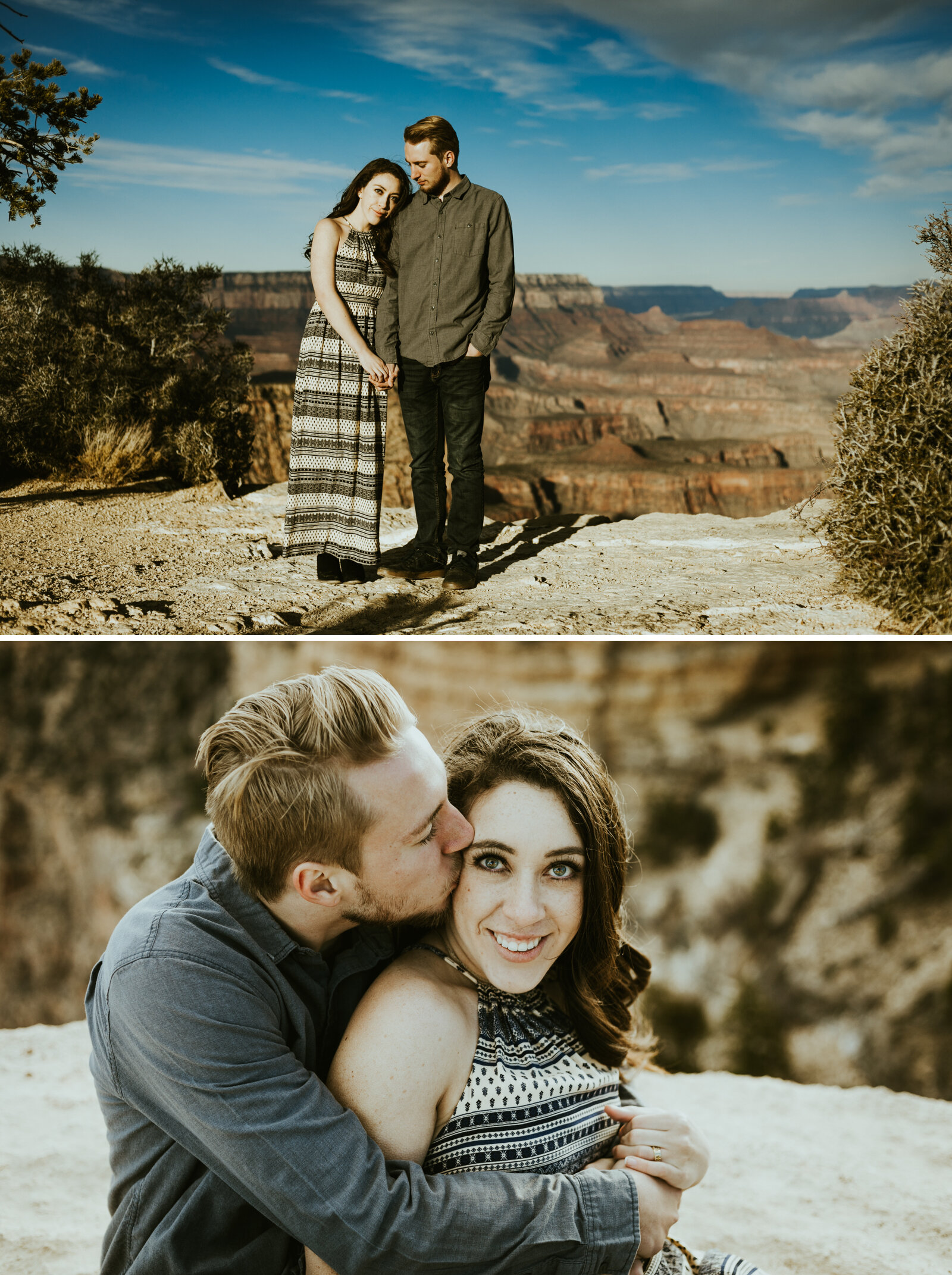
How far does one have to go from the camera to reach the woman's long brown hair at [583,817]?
1853mm

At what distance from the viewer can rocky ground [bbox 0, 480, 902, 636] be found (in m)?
4.05

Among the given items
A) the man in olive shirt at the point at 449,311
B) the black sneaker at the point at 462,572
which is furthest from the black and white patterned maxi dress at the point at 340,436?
the black sneaker at the point at 462,572

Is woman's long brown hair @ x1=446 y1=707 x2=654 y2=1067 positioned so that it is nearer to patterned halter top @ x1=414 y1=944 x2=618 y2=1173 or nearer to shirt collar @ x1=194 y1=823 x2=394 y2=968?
patterned halter top @ x1=414 y1=944 x2=618 y2=1173

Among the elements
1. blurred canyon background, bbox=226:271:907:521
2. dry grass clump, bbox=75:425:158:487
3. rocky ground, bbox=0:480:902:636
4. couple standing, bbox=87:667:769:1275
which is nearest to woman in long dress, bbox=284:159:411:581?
rocky ground, bbox=0:480:902:636

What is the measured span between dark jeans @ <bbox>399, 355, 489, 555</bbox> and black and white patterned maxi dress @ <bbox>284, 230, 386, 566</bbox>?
208 millimetres

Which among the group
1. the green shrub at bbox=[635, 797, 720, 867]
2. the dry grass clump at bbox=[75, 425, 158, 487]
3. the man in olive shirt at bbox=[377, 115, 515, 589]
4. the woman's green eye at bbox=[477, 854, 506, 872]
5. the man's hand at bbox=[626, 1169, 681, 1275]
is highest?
the man in olive shirt at bbox=[377, 115, 515, 589]

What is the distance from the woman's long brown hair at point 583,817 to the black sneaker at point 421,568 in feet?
8.52

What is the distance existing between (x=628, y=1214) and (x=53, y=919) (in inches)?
176

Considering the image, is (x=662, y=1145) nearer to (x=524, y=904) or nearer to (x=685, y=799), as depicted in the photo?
(x=524, y=904)

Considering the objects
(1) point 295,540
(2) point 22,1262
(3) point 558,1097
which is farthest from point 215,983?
(1) point 295,540

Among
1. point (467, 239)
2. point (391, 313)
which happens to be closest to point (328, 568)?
point (391, 313)

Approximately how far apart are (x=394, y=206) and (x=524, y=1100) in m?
3.80

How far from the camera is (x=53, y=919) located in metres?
5.14

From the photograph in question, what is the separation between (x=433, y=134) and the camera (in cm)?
395
